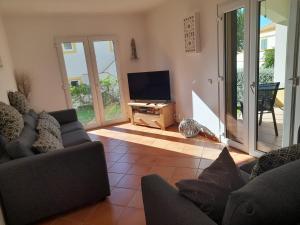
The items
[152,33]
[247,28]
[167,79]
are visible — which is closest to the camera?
[247,28]

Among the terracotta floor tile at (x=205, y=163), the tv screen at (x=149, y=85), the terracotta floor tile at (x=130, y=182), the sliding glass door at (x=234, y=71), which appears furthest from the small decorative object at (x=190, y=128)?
the terracotta floor tile at (x=130, y=182)

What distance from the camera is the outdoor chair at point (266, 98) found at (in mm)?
2588

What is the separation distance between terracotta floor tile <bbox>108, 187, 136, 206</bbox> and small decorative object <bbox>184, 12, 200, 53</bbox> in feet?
7.55

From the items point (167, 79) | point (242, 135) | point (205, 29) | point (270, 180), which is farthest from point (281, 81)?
point (167, 79)

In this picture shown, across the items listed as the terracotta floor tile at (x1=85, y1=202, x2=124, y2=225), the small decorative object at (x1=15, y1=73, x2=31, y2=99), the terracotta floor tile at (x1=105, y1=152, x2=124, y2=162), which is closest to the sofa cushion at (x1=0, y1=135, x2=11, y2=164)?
the terracotta floor tile at (x1=85, y1=202, x2=124, y2=225)

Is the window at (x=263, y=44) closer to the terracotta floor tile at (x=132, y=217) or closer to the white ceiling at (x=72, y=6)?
the terracotta floor tile at (x=132, y=217)

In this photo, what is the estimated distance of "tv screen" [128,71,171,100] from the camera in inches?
175

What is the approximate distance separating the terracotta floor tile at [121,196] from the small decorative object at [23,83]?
286 centimetres

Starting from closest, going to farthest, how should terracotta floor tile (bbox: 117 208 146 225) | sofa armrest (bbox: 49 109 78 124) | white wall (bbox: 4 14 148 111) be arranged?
terracotta floor tile (bbox: 117 208 146 225), sofa armrest (bbox: 49 109 78 124), white wall (bbox: 4 14 148 111)

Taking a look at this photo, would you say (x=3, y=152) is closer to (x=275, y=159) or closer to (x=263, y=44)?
(x=275, y=159)

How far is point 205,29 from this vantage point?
3363 millimetres

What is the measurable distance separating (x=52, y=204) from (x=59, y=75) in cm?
311

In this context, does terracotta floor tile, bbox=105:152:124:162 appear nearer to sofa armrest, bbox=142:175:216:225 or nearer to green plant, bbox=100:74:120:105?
green plant, bbox=100:74:120:105

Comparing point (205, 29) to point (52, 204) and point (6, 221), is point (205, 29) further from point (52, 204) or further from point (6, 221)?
point (6, 221)
